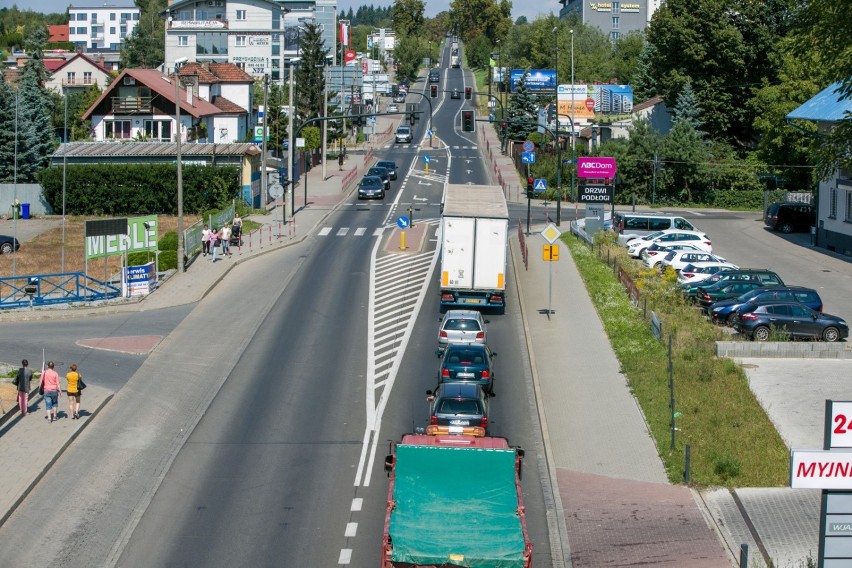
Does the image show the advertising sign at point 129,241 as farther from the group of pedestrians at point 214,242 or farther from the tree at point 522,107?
the tree at point 522,107

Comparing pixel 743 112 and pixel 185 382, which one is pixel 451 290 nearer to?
pixel 185 382

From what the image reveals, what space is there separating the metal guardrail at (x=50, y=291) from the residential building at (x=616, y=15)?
161 metres

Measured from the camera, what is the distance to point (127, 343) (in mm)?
35969

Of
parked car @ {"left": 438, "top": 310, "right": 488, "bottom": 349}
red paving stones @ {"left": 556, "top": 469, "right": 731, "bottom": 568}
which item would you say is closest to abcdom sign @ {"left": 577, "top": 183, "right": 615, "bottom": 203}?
parked car @ {"left": 438, "top": 310, "right": 488, "bottom": 349}

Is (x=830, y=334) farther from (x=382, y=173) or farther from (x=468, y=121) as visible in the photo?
(x=382, y=173)

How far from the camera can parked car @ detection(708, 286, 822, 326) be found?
3722 centimetres

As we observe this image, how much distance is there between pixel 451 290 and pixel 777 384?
1279 cm

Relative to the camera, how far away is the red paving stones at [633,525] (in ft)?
65.8

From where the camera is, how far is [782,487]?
23828 mm

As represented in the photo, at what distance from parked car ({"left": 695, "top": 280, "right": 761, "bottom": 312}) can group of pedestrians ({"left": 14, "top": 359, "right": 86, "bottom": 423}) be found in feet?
74.6

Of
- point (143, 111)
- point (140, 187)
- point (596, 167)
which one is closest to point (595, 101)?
point (143, 111)

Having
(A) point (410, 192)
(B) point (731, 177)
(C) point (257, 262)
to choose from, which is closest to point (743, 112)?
(B) point (731, 177)

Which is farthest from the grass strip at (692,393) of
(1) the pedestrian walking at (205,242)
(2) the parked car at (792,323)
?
(1) the pedestrian walking at (205,242)

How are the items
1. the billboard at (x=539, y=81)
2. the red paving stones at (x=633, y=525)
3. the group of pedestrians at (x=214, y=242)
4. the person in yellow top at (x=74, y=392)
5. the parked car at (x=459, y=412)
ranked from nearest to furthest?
the red paving stones at (x=633, y=525)
the parked car at (x=459, y=412)
the person in yellow top at (x=74, y=392)
the group of pedestrians at (x=214, y=242)
the billboard at (x=539, y=81)
